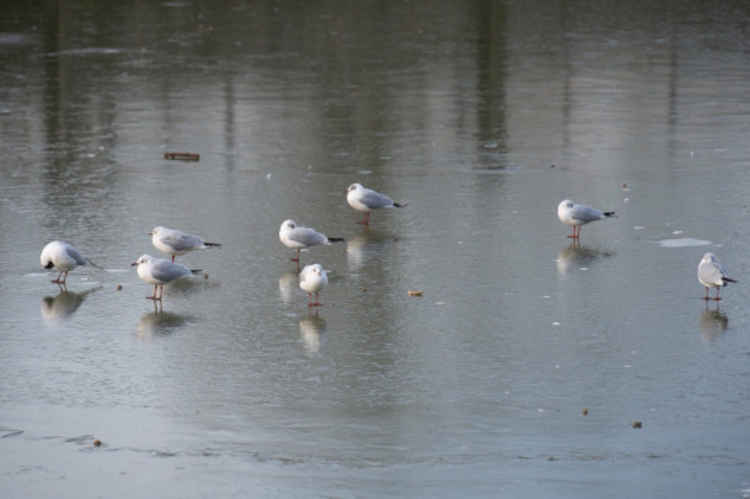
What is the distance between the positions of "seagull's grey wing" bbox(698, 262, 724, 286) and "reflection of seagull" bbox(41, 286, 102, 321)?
567 centimetres

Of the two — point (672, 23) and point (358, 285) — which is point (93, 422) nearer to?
point (358, 285)

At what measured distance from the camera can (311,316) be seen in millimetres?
12031

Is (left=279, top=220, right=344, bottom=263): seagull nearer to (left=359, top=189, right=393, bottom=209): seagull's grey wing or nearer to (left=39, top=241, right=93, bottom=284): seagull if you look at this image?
(left=359, top=189, right=393, bottom=209): seagull's grey wing

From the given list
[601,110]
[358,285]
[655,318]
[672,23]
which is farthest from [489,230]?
[672,23]

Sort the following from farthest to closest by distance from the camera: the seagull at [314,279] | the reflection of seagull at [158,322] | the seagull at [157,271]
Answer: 1. the seagull at [157,271]
2. the seagull at [314,279]
3. the reflection of seagull at [158,322]

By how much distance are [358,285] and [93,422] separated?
4159 mm

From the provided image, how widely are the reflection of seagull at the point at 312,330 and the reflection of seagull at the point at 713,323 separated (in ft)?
10.6

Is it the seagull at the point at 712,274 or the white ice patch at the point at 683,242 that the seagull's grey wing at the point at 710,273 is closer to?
the seagull at the point at 712,274

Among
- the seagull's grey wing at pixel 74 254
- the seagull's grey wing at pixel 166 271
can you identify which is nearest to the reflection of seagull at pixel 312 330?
the seagull's grey wing at pixel 166 271

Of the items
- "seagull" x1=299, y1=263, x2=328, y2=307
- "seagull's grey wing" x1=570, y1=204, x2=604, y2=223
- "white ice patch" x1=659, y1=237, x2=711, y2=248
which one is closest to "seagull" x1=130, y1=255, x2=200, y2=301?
"seagull" x1=299, y1=263, x2=328, y2=307

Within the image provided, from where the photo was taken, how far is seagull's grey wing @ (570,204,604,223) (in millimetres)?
14648

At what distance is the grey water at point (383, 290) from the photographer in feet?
28.8

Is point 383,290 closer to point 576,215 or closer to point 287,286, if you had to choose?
point 287,286

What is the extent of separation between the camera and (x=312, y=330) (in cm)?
1160
